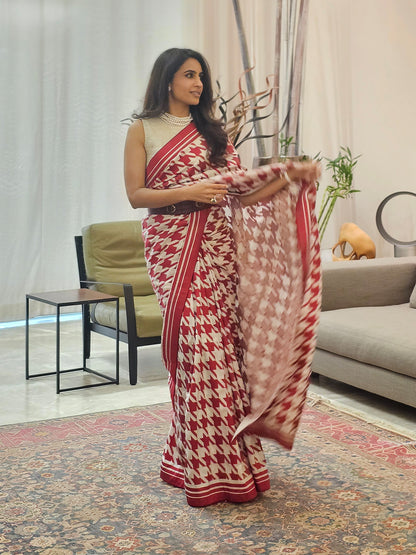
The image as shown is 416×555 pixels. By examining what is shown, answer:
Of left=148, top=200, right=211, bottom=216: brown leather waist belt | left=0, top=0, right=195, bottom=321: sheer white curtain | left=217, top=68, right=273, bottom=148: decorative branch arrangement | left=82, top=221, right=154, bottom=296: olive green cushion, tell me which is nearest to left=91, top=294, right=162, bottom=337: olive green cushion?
left=82, top=221, right=154, bottom=296: olive green cushion

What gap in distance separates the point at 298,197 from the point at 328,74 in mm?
4813

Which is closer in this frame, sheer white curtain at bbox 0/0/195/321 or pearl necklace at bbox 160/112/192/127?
pearl necklace at bbox 160/112/192/127

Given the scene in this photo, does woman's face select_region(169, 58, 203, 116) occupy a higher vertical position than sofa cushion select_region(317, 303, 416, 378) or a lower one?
higher

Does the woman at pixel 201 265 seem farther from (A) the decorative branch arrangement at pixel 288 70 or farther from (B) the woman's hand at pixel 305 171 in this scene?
(A) the decorative branch arrangement at pixel 288 70

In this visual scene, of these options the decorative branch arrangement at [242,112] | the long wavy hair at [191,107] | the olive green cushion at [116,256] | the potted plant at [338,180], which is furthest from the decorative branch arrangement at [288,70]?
the long wavy hair at [191,107]

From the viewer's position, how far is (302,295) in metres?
2.62

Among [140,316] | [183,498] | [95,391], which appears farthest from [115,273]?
[183,498]

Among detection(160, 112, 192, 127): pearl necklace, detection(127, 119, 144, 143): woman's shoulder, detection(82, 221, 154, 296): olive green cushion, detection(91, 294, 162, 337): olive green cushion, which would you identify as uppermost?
detection(160, 112, 192, 127): pearl necklace

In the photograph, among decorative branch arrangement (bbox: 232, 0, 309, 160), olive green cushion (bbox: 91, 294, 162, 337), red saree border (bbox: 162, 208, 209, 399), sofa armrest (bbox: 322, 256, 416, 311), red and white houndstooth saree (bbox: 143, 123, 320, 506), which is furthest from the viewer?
decorative branch arrangement (bbox: 232, 0, 309, 160)

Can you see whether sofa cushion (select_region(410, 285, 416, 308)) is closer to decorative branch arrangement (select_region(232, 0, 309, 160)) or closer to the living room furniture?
the living room furniture

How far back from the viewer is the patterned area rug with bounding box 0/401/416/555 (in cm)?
235

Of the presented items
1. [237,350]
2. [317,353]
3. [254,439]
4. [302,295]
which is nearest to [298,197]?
[302,295]

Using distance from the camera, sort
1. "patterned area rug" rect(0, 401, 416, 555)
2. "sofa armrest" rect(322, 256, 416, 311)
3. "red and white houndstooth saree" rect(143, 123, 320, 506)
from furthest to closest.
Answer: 1. "sofa armrest" rect(322, 256, 416, 311)
2. "red and white houndstooth saree" rect(143, 123, 320, 506)
3. "patterned area rug" rect(0, 401, 416, 555)

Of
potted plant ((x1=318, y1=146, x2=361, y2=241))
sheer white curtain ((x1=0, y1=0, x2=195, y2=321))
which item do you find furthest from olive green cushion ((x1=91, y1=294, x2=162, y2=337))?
potted plant ((x1=318, y1=146, x2=361, y2=241))
